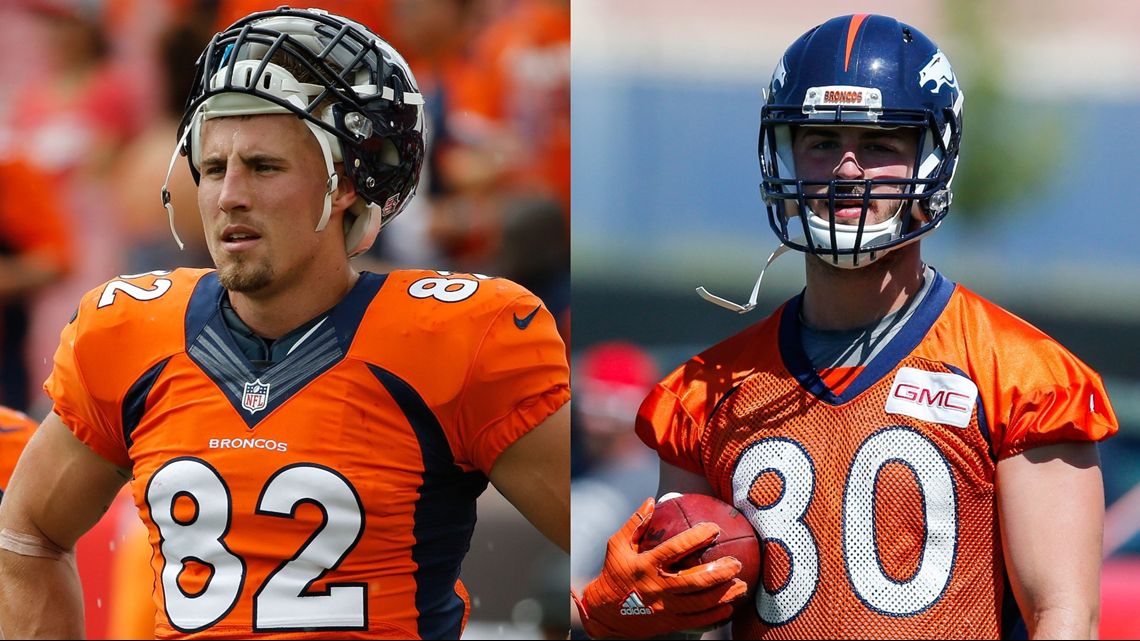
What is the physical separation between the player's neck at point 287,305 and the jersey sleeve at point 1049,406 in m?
1.19

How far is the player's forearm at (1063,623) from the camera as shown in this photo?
1.72m

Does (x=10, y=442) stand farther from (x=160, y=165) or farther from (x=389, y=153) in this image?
(x=160, y=165)

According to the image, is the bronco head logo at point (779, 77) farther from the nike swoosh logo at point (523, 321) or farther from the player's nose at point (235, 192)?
the player's nose at point (235, 192)

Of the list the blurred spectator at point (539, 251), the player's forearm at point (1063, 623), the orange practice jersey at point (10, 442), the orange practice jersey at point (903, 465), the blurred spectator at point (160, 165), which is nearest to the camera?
the player's forearm at point (1063, 623)

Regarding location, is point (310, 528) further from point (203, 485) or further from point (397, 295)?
point (397, 295)

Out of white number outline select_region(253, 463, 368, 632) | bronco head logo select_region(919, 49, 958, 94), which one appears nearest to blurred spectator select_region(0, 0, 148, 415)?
white number outline select_region(253, 463, 368, 632)

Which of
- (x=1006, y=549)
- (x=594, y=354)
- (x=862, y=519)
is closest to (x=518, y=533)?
(x=862, y=519)

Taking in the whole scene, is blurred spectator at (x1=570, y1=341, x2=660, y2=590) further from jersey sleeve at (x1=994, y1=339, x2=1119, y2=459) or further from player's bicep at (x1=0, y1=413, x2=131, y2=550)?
jersey sleeve at (x1=994, y1=339, x2=1119, y2=459)

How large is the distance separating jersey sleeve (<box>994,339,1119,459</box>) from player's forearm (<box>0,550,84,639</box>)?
177 centimetres

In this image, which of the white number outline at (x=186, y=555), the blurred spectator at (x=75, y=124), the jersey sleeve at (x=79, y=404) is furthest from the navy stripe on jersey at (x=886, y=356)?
the blurred spectator at (x=75, y=124)

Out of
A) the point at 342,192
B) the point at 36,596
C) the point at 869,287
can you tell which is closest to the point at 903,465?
the point at 869,287

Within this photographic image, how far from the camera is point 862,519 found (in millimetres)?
1895

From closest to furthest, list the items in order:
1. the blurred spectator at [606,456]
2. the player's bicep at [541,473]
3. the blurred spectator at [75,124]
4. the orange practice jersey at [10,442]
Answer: the player's bicep at [541,473] → the orange practice jersey at [10,442] → the blurred spectator at [606,456] → the blurred spectator at [75,124]

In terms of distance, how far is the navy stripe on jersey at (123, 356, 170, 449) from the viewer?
205cm
